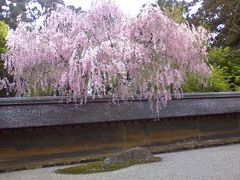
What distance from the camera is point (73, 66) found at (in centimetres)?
727

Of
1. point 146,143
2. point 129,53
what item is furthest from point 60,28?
point 146,143

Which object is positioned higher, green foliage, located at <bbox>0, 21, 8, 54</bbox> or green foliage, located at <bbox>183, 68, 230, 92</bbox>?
green foliage, located at <bbox>0, 21, 8, 54</bbox>

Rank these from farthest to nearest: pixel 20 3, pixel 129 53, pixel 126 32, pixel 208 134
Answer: pixel 20 3, pixel 208 134, pixel 126 32, pixel 129 53

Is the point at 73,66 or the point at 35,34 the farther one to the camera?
the point at 35,34

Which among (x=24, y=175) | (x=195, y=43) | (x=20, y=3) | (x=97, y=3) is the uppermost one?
(x=20, y=3)

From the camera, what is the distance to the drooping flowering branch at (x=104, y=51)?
725cm

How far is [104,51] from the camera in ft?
23.6

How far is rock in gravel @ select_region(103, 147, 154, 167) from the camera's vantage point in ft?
29.2

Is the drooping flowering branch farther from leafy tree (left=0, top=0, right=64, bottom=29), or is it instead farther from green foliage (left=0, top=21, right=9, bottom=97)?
leafy tree (left=0, top=0, right=64, bottom=29)

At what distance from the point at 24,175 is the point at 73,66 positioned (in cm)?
295

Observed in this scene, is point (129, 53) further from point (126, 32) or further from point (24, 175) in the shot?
point (24, 175)

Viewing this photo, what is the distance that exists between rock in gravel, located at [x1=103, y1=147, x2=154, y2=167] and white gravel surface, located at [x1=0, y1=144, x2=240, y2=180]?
43 cm

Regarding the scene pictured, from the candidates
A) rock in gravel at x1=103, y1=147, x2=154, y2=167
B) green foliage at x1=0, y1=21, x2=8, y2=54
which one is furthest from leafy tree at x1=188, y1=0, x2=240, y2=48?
rock in gravel at x1=103, y1=147, x2=154, y2=167

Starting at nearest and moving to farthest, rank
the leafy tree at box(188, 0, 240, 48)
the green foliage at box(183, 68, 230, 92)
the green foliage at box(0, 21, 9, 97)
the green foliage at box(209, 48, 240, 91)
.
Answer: the green foliage at box(0, 21, 9, 97) < the green foliage at box(183, 68, 230, 92) < the green foliage at box(209, 48, 240, 91) < the leafy tree at box(188, 0, 240, 48)
